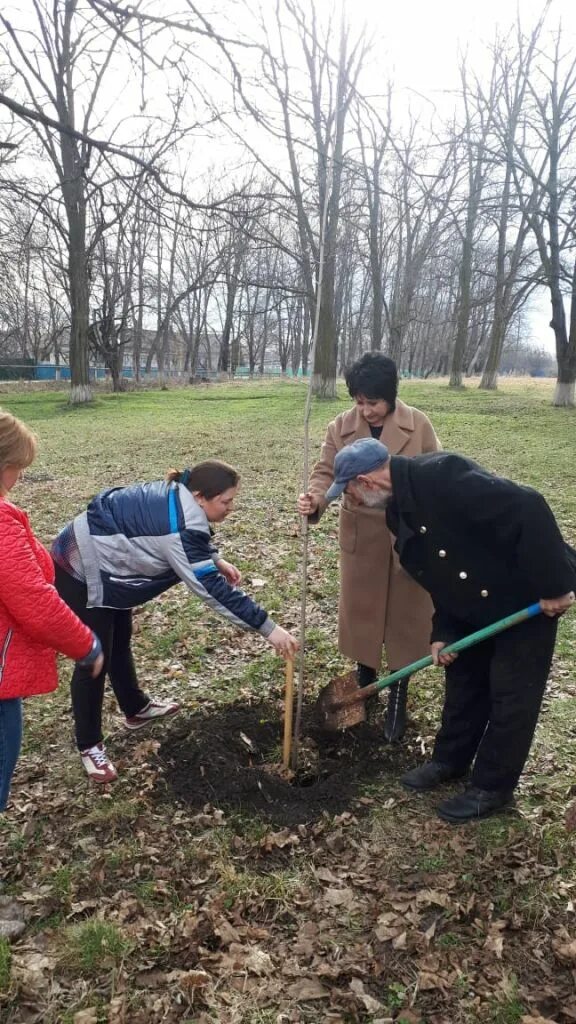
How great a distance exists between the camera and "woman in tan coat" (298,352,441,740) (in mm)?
3297

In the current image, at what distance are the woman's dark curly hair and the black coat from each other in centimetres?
63

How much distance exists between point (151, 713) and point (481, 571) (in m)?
2.20

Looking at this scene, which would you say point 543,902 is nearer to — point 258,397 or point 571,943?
point 571,943

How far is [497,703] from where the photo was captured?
8.97ft

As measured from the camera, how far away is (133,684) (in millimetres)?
3672

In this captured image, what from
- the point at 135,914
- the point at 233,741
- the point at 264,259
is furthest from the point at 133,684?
the point at 264,259

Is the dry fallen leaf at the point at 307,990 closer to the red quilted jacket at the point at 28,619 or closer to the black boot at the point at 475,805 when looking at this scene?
the black boot at the point at 475,805

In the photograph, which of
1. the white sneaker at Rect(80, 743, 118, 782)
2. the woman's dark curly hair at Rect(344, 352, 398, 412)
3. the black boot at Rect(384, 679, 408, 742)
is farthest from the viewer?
the black boot at Rect(384, 679, 408, 742)

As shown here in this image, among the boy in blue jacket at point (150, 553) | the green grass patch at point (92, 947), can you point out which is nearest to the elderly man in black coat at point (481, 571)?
the boy in blue jacket at point (150, 553)

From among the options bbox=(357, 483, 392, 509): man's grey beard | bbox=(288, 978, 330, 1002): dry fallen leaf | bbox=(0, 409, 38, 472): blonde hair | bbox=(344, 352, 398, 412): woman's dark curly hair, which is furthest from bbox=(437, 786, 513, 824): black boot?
bbox=(0, 409, 38, 472): blonde hair

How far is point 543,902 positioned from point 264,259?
4085 cm

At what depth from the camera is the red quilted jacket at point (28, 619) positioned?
89.4 inches

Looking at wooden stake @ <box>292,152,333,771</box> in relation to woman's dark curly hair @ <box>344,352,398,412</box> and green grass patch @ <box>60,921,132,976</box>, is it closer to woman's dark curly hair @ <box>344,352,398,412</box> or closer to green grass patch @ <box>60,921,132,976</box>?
woman's dark curly hair @ <box>344,352,398,412</box>

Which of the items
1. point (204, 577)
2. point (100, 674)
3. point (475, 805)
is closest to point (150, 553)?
point (204, 577)
